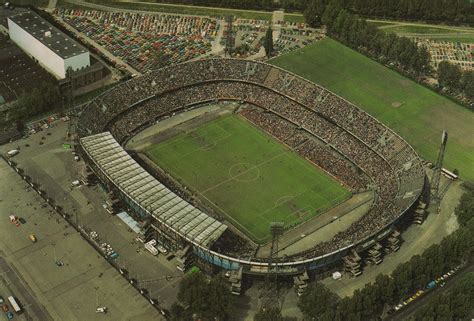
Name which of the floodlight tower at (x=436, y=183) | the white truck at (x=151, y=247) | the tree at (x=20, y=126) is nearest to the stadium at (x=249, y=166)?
the white truck at (x=151, y=247)

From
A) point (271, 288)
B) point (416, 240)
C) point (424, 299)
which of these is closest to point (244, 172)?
point (271, 288)

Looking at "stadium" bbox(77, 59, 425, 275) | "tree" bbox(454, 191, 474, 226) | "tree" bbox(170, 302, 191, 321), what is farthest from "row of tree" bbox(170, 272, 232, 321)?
"tree" bbox(454, 191, 474, 226)

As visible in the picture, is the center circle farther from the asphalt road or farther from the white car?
the asphalt road

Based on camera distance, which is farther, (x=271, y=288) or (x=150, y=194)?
(x=150, y=194)

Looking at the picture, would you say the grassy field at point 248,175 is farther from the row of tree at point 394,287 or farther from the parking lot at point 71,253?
the row of tree at point 394,287

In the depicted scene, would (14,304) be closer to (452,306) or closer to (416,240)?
(452,306)

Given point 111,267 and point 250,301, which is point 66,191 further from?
point 250,301
